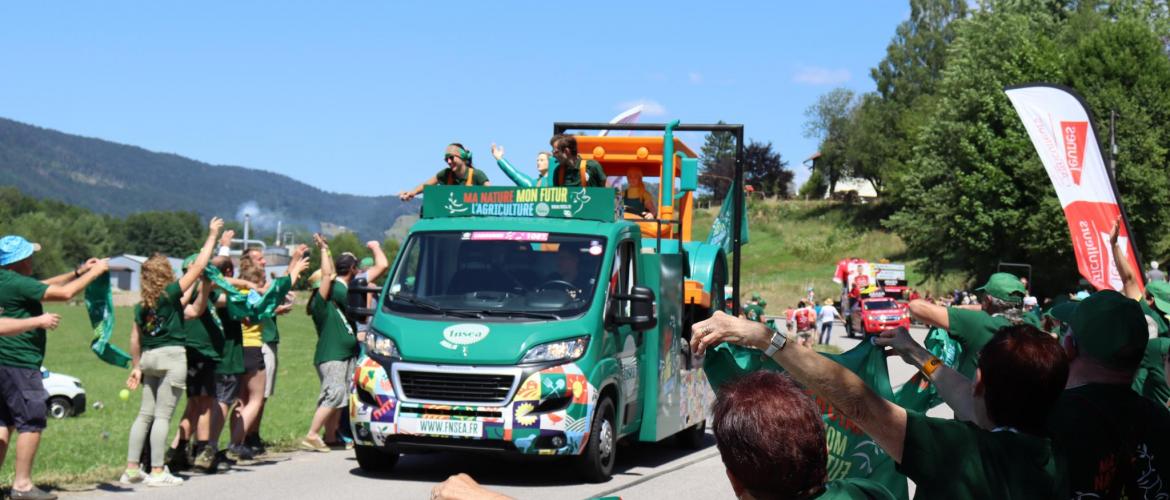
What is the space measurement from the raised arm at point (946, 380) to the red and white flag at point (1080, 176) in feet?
20.0

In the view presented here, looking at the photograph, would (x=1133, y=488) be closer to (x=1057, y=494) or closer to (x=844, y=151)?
(x=1057, y=494)

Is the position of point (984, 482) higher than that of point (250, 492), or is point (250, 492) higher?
point (984, 482)

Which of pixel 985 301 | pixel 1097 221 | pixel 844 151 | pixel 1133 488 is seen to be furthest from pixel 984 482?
pixel 844 151

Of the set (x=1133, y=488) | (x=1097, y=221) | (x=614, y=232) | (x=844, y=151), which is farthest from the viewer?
(x=844, y=151)

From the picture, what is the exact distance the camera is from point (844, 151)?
4491 inches

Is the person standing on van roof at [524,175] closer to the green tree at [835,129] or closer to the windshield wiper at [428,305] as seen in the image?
the windshield wiper at [428,305]

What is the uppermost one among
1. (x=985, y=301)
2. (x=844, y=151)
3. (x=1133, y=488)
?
(x=844, y=151)

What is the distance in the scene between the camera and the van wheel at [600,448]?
1080 centimetres

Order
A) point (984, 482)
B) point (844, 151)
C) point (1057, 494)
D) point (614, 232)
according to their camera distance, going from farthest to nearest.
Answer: point (844, 151), point (614, 232), point (1057, 494), point (984, 482)

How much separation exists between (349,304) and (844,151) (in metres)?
106

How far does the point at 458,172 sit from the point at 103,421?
895 centimetres

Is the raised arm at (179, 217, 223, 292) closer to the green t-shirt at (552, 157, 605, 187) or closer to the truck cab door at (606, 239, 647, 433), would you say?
the truck cab door at (606, 239, 647, 433)

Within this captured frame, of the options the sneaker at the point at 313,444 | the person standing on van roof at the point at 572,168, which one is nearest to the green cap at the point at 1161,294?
the person standing on van roof at the point at 572,168

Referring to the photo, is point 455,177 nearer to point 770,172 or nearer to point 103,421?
point 103,421
